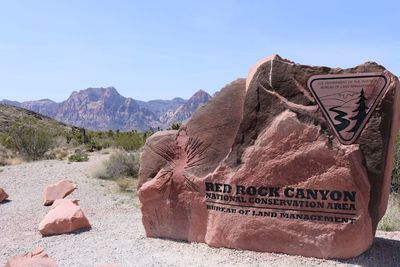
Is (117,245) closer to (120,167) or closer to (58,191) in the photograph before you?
(58,191)

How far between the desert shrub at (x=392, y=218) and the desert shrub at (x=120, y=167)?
902 centimetres

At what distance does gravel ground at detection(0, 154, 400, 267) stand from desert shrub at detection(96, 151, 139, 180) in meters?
2.80

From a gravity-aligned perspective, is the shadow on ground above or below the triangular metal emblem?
below

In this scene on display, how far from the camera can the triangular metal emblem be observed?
657 centimetres

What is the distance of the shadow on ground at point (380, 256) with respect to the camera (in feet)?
21.5

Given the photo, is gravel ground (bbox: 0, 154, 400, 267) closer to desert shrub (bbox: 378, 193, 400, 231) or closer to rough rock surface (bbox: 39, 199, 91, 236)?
rough rock surface (bbox: 39, 199, 91, 236)

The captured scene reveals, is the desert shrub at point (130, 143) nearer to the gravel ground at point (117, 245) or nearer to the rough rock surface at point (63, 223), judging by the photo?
the gravel ground at point (117, 245)

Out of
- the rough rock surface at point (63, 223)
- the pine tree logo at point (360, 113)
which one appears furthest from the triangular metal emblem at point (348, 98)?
the rough rock surface at point (63, 223)

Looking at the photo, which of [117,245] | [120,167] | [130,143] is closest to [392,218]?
[117,245]

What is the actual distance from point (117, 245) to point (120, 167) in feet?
29.5

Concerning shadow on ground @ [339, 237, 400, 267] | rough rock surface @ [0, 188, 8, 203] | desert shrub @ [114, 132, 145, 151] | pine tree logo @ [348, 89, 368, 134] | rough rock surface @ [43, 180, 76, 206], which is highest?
pine tree logo @ [348, 89, 368, 134]

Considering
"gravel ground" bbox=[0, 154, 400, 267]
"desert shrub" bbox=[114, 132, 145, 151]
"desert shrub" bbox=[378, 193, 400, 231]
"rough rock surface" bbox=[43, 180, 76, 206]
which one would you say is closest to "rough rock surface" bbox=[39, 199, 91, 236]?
"gravel ground" bbox=[0, 154, 400, 267]

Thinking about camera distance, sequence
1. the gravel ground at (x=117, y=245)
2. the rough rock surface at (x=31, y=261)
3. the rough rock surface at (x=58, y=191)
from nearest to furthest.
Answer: the rough rock surface at (x=31, y=261), the gravel ground at (x=117, y=245), the rough rock surface at (x=58, y=191)

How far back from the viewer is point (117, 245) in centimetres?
800
